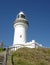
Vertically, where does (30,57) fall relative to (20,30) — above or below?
below

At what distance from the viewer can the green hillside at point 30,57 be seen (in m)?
20.4

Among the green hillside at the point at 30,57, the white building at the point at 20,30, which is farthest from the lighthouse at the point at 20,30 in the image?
the green hillside at the point at 30,57

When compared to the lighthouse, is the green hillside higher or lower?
lower

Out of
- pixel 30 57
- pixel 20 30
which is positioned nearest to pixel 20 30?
pixel 20 30

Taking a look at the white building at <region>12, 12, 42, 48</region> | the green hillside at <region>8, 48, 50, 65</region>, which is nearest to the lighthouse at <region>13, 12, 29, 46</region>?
the white building at <region>12, 12, 42, 48</region>

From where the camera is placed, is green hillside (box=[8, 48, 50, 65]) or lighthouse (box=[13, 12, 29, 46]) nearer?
green hillside (box=[8, 48, 50, 65])

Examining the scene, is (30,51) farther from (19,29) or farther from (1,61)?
(19,29)

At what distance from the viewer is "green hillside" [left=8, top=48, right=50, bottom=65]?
2041 centimetres

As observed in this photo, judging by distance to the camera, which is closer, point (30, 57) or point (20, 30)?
point (30, 57)

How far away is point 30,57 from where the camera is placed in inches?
890

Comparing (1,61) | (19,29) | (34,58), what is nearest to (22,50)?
(34,58)

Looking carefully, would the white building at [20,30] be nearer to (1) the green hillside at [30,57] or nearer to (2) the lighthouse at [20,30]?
(2) the lighthouse at [20,30]

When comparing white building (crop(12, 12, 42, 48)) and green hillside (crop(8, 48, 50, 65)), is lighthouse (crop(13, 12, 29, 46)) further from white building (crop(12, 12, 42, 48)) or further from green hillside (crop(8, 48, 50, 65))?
green hillside (crop(8, 48, 50, 65))

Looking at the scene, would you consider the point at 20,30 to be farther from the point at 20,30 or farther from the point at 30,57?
the point at 30,57
